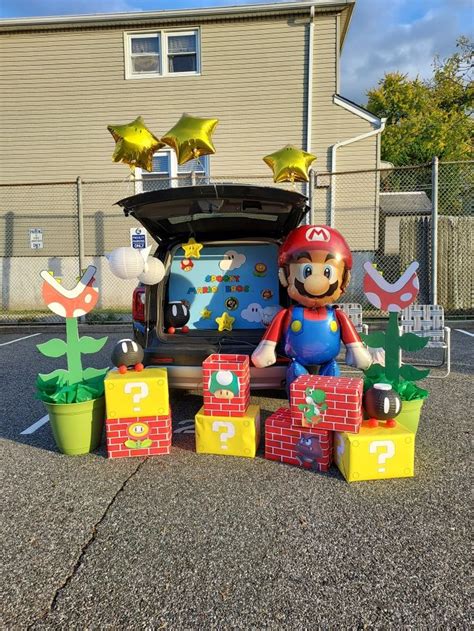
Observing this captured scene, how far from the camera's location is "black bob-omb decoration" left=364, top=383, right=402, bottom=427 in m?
3.08

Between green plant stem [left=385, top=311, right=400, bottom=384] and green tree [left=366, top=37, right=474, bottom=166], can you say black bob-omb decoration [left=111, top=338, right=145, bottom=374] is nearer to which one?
green plant stem [left=385, top=311, right=400, bottom=384]

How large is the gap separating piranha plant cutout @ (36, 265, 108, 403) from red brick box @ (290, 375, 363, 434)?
1.51 meters

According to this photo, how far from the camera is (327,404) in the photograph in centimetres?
304

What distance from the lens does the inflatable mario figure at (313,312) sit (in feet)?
11.6

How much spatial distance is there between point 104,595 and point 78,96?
12.5 metres

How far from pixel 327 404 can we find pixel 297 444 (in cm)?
39

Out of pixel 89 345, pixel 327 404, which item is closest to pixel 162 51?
pixel 89 345

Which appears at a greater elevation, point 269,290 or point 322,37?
point 322,37

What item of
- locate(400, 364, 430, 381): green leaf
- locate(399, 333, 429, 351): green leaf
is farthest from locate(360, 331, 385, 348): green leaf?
locate(400, 364, 430, 381): green leaf

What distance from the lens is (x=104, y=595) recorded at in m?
2.00

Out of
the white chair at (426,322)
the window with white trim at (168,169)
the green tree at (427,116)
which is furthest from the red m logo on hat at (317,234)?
the green tree at (427,116)

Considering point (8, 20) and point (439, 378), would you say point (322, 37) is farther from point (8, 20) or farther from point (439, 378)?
point (439, 378)

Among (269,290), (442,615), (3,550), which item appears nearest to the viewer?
(442,615)

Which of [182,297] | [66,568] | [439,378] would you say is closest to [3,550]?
[66,568]
